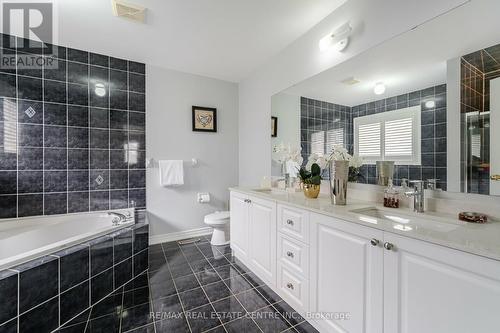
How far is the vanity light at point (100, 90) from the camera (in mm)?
2525

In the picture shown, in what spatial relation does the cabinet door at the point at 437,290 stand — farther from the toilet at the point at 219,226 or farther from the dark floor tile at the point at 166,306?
the toilet at the point at 219,226

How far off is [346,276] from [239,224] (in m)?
1.29

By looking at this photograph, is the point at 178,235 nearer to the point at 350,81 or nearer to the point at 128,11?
the point at 128,11

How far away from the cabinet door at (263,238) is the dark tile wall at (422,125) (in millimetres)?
656

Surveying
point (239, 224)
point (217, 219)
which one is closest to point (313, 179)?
point (239, 224)

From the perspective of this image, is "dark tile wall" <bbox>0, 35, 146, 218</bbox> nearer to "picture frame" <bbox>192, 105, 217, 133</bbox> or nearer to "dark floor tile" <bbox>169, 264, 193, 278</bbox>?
"picture frame" <bbox>192, 105, 217, 133</bbox>

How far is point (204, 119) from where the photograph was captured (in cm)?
→ 314

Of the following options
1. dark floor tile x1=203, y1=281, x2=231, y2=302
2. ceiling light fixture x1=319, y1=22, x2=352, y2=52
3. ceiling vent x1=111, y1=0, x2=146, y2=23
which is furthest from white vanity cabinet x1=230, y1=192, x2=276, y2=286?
ceiling vent x1=111, y1=0, x2=146, y2=23

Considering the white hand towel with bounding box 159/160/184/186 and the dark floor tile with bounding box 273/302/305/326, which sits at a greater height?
the white hand towel with bounding box 159/160/184/186

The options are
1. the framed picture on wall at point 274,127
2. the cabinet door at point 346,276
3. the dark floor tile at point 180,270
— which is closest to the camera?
the cabinet door at point 346,276

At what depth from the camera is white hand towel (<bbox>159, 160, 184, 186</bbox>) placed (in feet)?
9.27

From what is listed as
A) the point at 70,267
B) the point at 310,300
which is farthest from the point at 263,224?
the point at 70,267

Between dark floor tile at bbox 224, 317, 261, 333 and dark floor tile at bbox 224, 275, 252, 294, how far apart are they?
327 mm

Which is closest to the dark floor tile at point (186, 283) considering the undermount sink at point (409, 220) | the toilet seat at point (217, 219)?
the toilet seat at point (217, 219)
